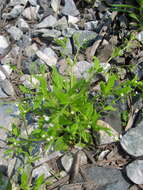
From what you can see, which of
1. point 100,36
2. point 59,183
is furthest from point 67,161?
point 100,36

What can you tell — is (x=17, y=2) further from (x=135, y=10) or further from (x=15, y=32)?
(x=135, y=10)

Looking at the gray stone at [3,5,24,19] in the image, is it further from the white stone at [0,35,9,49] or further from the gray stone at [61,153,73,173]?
A: the gray stone at [61,153,73,173]

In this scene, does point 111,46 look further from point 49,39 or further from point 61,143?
point 61,143

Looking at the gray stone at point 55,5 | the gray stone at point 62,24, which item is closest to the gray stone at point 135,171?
the gray stone at point 62,24

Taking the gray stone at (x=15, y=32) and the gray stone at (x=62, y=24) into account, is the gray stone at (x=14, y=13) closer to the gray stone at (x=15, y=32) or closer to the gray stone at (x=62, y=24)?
the gray stone at (x=15, y=32)

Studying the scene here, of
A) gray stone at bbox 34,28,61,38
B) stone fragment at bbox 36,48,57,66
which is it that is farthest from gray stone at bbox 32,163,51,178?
gray stone at bbox 34,28,61,38

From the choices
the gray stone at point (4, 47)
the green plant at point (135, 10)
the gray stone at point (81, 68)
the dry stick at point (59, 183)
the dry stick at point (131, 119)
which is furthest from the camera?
the gray stone at point (4, 47)

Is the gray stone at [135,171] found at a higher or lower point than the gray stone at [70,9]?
lower
